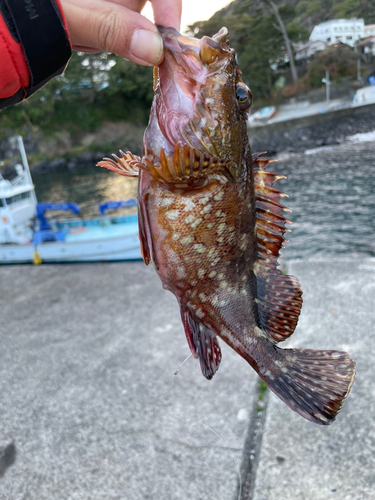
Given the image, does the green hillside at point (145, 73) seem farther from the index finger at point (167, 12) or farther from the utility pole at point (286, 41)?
the index finger at point (167, 12)

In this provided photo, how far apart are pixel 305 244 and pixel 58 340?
1035 centimetres

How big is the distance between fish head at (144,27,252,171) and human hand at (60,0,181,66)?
0.31 ft

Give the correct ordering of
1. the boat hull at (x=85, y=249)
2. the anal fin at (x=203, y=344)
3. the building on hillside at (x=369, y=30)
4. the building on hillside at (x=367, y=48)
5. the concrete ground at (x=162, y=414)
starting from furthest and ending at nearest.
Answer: the building on hillside at (x=367, y=48) < the building on hillside at (x=369, y=30) < the boat hull at (x=85, y=249) < the concrete ground at (x=162, y=414) < the anal fin at (x=203, y=344)

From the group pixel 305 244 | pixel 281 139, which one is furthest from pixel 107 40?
pixel 281 139

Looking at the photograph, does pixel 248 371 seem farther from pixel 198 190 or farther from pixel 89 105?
pixel 89 105

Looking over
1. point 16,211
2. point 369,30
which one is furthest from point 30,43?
point 369,30

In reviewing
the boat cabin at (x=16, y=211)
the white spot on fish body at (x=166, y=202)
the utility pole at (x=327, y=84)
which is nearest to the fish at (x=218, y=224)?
the white spot on fish body at (x=166, y=202)

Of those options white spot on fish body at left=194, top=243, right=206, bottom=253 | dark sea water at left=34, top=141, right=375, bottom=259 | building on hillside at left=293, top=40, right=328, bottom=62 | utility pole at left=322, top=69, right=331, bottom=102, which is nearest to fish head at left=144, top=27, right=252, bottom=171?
white spot on fish body at left=194, top=243, right=206, bottom=253

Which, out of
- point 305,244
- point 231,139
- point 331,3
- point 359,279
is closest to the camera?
point 231,139

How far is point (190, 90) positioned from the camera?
5.37ft

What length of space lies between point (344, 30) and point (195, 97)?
87.1 feet

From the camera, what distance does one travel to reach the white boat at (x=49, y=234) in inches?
506

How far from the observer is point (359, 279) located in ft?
18.3

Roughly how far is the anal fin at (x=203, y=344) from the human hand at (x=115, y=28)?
3.81 ft
